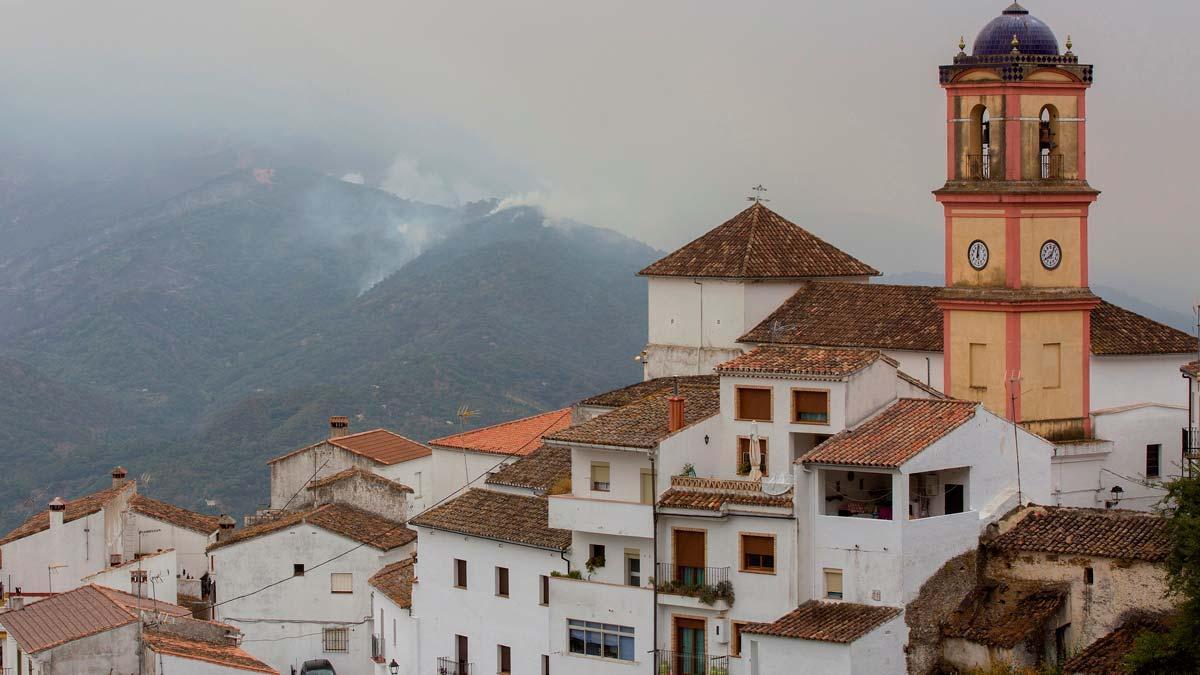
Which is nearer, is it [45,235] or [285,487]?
[285,487]

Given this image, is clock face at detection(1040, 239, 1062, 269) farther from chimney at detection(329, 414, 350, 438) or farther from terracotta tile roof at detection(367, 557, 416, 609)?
chimney at detection(329, 414, 350, 438)

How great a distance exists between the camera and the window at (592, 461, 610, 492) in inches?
1583

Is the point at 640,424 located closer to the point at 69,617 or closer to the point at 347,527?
the point at 69,617

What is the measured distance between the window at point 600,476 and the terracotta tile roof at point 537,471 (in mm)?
3389

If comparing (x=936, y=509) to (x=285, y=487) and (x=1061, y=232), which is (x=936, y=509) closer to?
(x=1061, y=232)

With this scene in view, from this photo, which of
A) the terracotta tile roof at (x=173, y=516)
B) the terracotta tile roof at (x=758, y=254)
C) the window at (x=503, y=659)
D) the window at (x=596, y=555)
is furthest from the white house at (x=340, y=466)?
the window at (x=596, y=555)

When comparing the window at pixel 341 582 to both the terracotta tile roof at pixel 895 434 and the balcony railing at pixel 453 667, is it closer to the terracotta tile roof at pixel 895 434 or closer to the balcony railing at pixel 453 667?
the balcony railing at pixel 453 667

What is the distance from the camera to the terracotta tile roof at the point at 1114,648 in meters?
33.7

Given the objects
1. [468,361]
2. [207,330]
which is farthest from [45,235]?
[468,361]

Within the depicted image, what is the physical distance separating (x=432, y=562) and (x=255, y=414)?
64321 mm

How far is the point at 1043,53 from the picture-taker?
144 ft

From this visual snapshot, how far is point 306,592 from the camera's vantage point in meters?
53.9

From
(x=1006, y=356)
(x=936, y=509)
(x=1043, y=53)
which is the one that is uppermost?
(x=1043, y=53)

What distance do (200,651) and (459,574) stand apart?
5.95 metres
